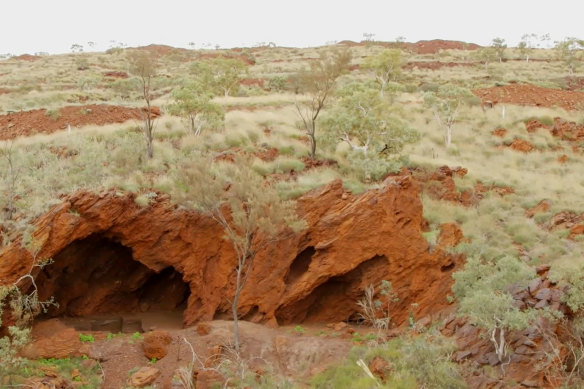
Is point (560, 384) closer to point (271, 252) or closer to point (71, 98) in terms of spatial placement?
point (271, 252)

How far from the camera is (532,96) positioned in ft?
91.4

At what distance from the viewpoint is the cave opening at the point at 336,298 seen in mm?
11891

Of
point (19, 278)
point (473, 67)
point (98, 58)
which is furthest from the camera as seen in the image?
point (98, 58)

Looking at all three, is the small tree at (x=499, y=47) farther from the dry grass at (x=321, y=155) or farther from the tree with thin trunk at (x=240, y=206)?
the tree with thin trunk at (x=240, y=206)

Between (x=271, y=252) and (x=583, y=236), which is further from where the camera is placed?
(x=583, y=236)

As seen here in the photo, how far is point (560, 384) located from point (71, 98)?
25.7 m

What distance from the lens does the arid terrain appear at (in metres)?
8.99

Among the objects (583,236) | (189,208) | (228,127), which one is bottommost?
(583,236)

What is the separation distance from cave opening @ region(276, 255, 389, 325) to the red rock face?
0.02 m

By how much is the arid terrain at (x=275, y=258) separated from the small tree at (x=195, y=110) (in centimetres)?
7

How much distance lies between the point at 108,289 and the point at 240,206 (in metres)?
4.52

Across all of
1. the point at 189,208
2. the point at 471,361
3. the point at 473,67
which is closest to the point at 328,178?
the point at 189,208

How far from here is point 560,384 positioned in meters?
8.04

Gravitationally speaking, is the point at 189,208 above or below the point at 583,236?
above
